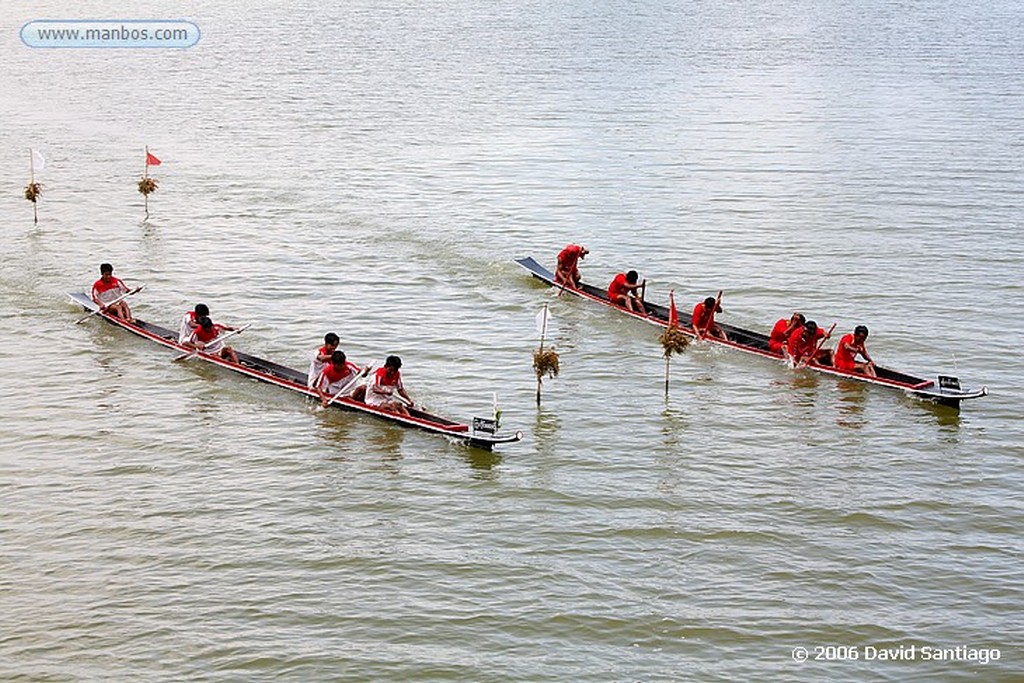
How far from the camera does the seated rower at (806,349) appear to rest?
78.9ft

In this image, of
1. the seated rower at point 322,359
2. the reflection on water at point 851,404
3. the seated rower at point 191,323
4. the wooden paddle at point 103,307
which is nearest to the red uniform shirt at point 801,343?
the reflection on water at point 851,404

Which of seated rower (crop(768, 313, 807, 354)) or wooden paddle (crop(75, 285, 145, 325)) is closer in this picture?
seated rower (crop(768, 313, 807, 354))

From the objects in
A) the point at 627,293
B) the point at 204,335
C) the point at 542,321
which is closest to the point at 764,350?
the point at 627,293

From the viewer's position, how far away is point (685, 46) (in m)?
72.3

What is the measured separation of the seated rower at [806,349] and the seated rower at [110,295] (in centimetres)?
1313

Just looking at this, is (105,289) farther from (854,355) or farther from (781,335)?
(854,355)

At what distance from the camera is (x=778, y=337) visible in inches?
982

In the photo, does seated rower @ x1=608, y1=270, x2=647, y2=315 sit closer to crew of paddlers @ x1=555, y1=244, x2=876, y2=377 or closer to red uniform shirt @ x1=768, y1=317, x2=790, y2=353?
crew of paddlers @ x1=555, y1=244, x2=876, y2=377

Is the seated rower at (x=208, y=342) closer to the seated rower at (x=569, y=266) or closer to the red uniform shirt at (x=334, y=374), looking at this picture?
the red uniform shirt at (x=334, y=374)

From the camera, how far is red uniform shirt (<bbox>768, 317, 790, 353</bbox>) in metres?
24.8

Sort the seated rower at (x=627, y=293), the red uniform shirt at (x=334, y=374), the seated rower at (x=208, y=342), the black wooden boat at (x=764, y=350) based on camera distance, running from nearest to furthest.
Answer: the black wooden boat at (x=764, y=350) → the red uniform shirt at (x=334, y=374) → the seated rower at (x=208, y=342) → the seated rower at (x=627, y=293)

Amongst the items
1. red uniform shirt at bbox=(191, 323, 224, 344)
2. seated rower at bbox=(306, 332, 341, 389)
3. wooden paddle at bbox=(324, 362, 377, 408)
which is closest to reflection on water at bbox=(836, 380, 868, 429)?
wooden paddle at bbox=(324, 362, 377, 408)

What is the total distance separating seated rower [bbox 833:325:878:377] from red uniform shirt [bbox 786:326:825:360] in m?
0.45

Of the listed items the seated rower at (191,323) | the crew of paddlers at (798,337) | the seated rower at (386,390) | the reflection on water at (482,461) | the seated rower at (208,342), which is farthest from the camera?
the seated rower at (191,323)
